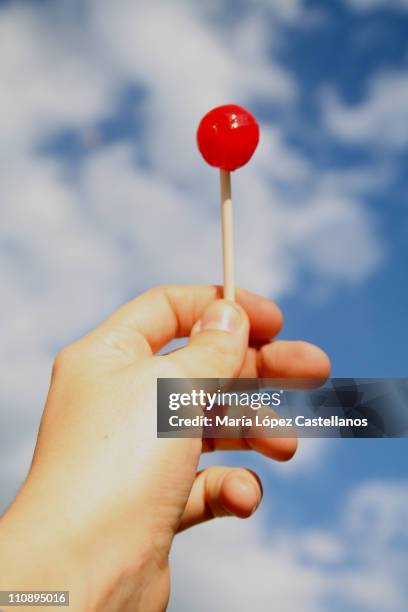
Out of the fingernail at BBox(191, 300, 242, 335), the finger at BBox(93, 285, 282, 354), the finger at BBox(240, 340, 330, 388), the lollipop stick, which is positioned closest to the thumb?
the fingernail at BBox(191, 300, 242, 335)

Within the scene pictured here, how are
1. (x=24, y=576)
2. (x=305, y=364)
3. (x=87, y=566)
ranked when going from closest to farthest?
(x=24, y=576)
(x=87, y=566)
(x=305, y=364)

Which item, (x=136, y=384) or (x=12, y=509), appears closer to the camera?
(x=12, y=509)

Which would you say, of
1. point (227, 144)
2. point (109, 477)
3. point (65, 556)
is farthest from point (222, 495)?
point (227, 144)

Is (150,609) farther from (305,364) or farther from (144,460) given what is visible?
(305,364)

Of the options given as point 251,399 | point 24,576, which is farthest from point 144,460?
point 251,399

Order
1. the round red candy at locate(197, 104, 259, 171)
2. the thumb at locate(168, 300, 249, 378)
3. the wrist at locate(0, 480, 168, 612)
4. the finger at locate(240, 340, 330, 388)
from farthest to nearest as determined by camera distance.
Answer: the finger at locate(240, 340, 330, 388) → the round red candy at locate(197, 104, 259, 171) → the thumb at locate(168, 300, 249, 378) → the wrist at locate(0, 480, 168, 612)

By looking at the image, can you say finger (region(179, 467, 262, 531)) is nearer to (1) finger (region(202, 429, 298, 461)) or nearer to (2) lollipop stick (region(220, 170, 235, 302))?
(1) finger (region(202, 429, 298, 461))

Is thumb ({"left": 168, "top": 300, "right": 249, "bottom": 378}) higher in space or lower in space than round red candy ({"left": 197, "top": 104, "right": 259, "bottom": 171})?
lower

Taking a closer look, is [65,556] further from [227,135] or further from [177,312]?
[227,135]
